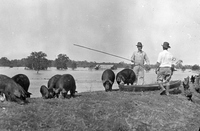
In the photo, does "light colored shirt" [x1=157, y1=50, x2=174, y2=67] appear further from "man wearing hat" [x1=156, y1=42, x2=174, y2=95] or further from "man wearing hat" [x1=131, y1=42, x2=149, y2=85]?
Answer: "man wearing hat" [x1=131, y1=42, x2=149, y2=85]

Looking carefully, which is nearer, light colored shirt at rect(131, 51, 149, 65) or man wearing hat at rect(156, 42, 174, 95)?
man wearing hat at rect(156, 42, 174, 95)

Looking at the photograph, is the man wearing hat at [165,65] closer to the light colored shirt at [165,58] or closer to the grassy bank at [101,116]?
the light colored shirt at [165,58]

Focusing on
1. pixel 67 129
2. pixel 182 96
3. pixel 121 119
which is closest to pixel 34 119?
pixel 67 129

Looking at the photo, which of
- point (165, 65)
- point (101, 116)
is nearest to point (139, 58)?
point (165, 65)

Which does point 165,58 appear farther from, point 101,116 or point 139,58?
point 101,116

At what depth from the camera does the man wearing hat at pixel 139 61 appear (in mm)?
14602

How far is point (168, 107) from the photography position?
10.3 metres

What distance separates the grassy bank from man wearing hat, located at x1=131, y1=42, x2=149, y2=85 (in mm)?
4060

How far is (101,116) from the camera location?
8398mm

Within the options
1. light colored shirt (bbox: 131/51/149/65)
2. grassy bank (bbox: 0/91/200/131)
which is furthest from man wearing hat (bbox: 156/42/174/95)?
light colored shirt (bbox: 131/51/149/65)

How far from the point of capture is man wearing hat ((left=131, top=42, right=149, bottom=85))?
A: 14.6 m

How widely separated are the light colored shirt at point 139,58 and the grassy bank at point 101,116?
13.3 feet

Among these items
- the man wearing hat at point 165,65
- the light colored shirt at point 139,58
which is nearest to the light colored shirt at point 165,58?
the man wearing hat at point 165,65

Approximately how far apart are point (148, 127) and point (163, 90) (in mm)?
4440
